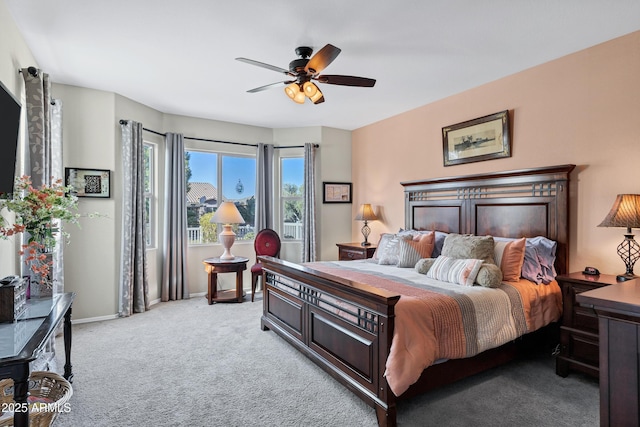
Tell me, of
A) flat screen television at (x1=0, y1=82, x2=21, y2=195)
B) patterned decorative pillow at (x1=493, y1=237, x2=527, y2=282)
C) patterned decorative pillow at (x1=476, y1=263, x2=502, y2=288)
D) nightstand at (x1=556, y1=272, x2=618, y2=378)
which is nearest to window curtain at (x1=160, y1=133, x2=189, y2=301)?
flat screen television at (x1=0, y1=82, x2=21, y2=195)

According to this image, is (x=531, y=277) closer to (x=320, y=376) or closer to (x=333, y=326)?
(x=333, y=326)

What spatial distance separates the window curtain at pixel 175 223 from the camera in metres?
5.02

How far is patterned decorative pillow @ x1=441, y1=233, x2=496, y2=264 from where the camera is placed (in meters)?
3.15

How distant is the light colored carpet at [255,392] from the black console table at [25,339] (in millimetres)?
735

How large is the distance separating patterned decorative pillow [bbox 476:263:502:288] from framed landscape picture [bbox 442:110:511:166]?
148 cm

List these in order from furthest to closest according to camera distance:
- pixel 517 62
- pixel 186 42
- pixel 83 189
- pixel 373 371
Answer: pixel 83 189 < pixel 517 62 < pixel 186 42 < pixel 373 371

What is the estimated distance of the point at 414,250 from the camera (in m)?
3.77

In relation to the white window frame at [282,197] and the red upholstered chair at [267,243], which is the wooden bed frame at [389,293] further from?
the white window frame at [282,197]

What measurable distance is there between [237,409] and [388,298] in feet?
4.22

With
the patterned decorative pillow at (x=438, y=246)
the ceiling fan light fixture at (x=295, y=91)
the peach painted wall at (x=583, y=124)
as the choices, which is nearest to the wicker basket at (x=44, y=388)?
the ceiling fan light fixture at (x=295, y=91)

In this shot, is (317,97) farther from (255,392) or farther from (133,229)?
(133,229)

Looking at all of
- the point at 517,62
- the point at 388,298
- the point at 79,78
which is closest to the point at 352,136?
the point at 517,62

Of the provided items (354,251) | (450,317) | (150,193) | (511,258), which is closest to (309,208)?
(354,251)

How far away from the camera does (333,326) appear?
2.66 m
